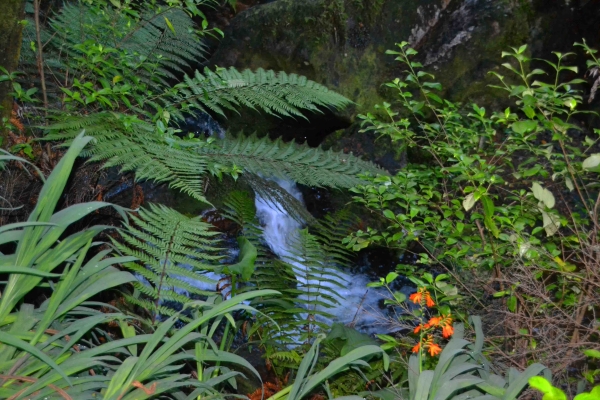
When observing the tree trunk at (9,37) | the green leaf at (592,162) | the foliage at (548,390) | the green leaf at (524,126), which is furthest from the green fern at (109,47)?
→ the foliage at (548,390)

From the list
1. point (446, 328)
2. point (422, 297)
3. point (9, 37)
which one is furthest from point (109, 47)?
point (446, 328)

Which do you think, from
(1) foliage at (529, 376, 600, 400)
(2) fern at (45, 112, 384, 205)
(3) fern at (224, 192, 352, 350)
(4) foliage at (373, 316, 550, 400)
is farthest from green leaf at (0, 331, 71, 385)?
(3) fern at (224, 192, 352, 350)

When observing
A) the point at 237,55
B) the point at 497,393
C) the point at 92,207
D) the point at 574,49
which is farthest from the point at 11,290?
the point at 574,49

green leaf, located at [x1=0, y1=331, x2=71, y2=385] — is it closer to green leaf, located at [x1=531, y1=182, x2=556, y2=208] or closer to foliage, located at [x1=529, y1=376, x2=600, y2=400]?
foliage, located at [x1=529, y1=376, x2=600, y2=400]

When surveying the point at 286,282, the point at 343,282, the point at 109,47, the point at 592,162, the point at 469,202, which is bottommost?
the point at 343,282

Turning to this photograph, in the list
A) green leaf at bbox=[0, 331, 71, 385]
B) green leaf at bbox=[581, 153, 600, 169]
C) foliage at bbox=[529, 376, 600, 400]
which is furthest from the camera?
green leaf at bbox=[581, 153, 600, 169]

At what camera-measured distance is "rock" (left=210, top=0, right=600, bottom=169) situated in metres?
5.60

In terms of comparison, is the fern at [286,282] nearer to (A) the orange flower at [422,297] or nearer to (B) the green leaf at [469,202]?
(A) the orange flower at [422,297]

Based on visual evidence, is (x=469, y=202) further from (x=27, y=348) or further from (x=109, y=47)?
(x=109, y=47)

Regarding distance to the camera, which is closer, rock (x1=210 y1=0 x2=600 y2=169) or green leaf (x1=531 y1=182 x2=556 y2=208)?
green leaf (x1=531 y1=182 x2=556 y2=208)

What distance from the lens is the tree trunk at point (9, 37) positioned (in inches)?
84.6

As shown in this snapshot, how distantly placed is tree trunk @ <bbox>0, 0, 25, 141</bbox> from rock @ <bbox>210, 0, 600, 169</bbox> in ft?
11.4

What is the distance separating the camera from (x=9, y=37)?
2.20m

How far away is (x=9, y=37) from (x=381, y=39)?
14.1 ft
